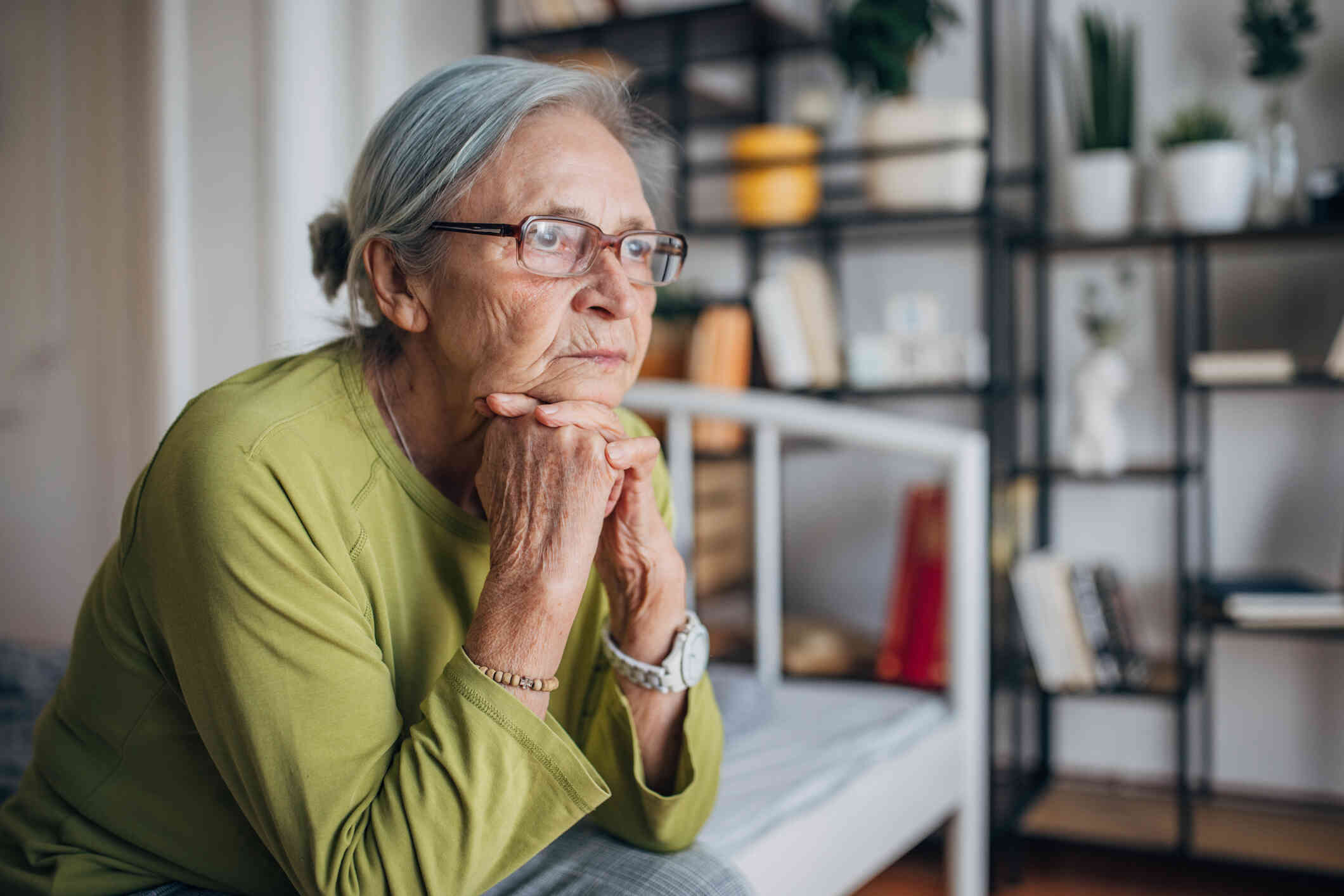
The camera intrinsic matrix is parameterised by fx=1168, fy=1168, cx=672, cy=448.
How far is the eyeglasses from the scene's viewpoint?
33.7 inches

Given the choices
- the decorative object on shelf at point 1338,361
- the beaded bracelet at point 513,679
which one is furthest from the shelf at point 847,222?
the beaded bracelet at point 513,679

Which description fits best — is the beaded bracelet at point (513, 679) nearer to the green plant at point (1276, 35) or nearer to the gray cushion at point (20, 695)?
the gray cushion at point (20, 695)

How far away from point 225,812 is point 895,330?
1.63 metres

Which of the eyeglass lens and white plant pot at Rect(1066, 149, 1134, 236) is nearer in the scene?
the eyeglass lens

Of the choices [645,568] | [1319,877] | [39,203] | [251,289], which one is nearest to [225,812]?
[645,568]

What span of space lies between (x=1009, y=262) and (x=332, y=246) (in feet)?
→ 5.31

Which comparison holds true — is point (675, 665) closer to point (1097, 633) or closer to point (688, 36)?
point (1097, 633)

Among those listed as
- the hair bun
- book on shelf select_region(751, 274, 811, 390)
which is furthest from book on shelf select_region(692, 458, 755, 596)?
the hair bun

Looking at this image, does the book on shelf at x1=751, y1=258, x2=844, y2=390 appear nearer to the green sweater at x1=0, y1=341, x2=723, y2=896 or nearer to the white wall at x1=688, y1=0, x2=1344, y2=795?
the white wall at x1=688, y1=0, x2=1344, y2=795

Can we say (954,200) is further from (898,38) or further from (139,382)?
(139,382)

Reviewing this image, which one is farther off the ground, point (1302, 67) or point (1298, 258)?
point (1302, 67)

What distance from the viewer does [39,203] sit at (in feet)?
9.52

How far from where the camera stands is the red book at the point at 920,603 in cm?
218

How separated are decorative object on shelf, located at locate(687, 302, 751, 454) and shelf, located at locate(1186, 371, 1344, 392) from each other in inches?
32.2
